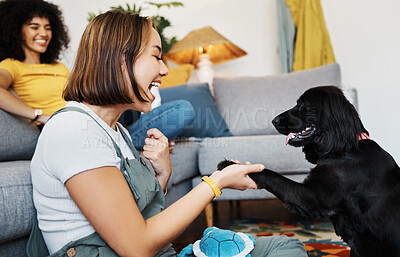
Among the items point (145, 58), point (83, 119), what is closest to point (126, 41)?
point (145, 58)

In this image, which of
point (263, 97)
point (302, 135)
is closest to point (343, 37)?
point (263, 97)

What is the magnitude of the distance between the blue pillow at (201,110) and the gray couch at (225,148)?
0.13m

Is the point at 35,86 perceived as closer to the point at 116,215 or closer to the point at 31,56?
the point at 31,56

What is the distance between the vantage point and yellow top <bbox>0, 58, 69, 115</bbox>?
1.78 metres

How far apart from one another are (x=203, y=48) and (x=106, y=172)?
2.85 m

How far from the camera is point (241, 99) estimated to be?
278cm

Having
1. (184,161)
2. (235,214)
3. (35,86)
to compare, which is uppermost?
(35,86)

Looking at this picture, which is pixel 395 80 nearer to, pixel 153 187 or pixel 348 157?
pixel 348 157

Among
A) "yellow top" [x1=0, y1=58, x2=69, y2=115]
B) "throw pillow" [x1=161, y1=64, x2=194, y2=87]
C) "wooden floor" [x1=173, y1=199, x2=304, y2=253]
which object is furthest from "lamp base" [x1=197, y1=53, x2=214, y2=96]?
"yellow top" [x1=0, y1=58, x2=69, y2=115]

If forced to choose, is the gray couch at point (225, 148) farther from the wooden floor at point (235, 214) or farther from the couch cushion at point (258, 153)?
the wooden floor at point (235, 214)

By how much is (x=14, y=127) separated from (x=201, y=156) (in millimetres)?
992

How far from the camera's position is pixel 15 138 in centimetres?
151

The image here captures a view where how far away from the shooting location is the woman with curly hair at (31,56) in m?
1.79

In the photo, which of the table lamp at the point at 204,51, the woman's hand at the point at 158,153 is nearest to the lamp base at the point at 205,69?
the table lamp at the point at 204,51
